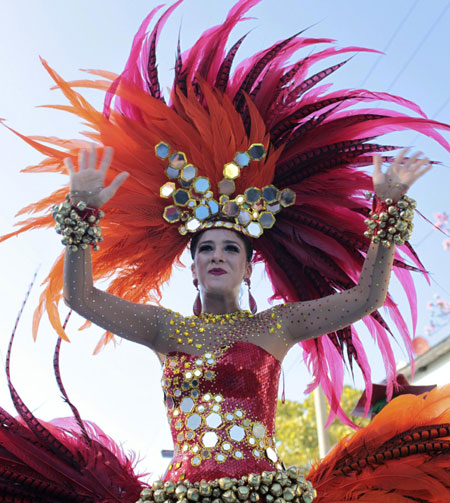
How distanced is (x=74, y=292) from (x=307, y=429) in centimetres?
1297

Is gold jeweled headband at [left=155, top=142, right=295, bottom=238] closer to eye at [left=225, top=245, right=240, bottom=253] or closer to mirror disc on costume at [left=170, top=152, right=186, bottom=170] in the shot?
mirror disc on costume at [left=170, top=152, right=186, bottom=170]

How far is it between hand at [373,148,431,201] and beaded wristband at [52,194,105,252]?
1128 millimetres

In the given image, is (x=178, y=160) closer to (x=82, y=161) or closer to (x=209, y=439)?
(x=82, y=161)

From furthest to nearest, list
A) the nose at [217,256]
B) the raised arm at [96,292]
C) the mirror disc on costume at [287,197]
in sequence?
the mirror disc on costume at [287,197] < the nose at [217,256] < the raised arm at [96,292]

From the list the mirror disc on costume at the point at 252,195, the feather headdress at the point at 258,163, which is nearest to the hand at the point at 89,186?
the feather headdress at the point at 258,163

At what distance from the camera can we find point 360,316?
293 centimetres

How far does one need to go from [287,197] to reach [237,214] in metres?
Answer: 0.27

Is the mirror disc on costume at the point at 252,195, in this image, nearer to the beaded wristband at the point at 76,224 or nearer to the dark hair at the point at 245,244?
the dark hair at the point at 245,244

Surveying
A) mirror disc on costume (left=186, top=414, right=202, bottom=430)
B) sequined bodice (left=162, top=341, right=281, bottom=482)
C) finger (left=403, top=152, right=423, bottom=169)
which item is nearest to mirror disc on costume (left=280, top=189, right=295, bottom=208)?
finger (left=403, top=152, right=423, bottom=169)

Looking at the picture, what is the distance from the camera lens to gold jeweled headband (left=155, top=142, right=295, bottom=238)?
10.7 ft

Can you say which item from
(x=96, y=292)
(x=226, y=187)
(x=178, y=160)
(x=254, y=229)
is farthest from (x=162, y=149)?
(x=96, y=292)

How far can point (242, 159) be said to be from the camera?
3.33m

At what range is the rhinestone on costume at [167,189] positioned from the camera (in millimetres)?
3334

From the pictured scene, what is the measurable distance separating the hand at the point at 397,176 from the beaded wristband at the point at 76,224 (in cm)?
113
